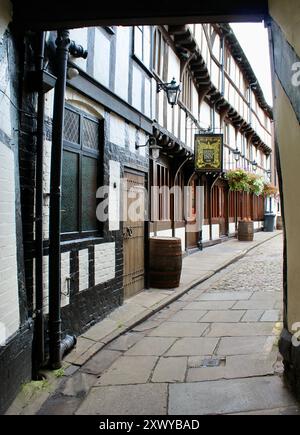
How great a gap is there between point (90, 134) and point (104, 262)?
1646 mm

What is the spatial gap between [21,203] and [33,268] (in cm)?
59

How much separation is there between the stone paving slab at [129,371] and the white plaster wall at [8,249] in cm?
100

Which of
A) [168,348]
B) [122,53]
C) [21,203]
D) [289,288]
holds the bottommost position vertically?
[168,348]

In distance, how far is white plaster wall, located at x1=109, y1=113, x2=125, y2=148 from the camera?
6.34 m

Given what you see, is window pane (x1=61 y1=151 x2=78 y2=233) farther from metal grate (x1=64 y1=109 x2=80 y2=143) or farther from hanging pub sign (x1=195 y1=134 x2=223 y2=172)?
hanging pub sign (x1=195 y1=134 x2=223 y2=172)

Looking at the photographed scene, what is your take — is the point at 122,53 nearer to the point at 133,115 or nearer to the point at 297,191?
the point at 133,115

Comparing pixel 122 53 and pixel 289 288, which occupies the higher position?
pixel 122 53

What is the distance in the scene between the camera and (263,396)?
11.3ft

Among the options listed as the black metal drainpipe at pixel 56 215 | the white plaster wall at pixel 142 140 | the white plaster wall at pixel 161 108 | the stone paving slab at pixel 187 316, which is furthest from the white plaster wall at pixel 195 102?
the black metal drainpipe at pixel 56 215

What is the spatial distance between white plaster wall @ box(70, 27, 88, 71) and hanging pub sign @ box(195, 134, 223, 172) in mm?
7210

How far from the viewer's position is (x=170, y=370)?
13.7 ft

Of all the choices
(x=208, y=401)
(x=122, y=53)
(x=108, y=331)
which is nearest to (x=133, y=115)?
(x=122, y=53)

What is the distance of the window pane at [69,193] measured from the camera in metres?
5.04

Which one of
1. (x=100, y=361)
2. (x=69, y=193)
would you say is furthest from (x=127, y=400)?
(x=69, y=193)
